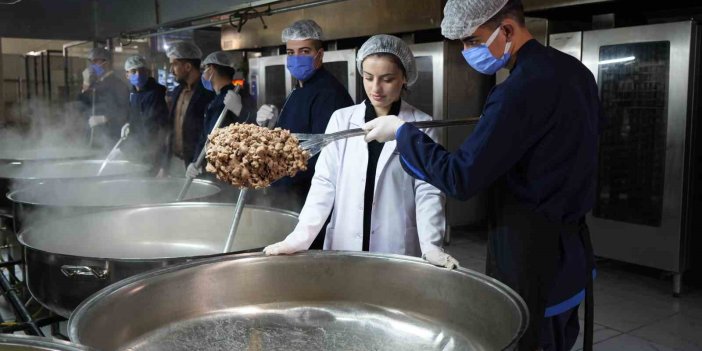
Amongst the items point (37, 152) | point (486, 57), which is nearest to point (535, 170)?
point (486, 57)

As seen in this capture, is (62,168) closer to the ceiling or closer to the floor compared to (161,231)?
closer to the ceiling

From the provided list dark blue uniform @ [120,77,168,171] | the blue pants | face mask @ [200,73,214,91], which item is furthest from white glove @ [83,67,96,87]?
the blue pants

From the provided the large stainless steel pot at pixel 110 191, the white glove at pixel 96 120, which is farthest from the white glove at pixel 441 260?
the white glove at pixel 96 120

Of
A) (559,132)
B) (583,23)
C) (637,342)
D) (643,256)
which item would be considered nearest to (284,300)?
(559,132)

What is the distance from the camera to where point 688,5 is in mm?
3922

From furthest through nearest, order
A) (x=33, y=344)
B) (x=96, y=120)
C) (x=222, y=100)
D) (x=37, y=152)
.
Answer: (x=96, y=120) → (x=37, y=152) → (x=222, y=100) → (x=33, y=344)

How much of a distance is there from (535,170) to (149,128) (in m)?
3.44

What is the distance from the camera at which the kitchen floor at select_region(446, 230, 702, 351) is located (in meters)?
2.88

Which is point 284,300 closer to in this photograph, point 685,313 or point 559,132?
point 559,132

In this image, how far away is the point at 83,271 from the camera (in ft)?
4.71

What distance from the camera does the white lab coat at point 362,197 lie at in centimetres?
186

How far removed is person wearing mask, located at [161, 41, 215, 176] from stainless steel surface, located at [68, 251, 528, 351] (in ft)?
8.36

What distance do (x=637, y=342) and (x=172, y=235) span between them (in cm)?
217

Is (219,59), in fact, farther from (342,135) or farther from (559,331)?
(559,331)
